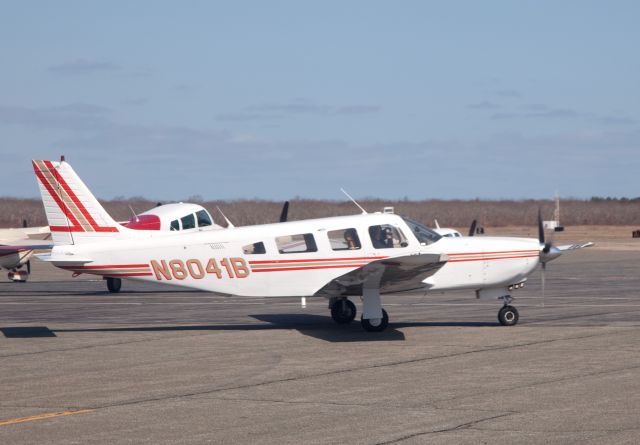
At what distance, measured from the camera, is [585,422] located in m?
10.4

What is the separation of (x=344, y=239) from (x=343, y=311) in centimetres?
193

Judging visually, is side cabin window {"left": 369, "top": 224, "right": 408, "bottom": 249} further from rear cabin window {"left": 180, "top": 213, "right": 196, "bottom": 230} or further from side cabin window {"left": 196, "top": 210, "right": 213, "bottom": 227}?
side cabin window {"left": 196, "top": 210, "right": 213, "bottom": 227}

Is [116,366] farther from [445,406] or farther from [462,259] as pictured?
[462,259]

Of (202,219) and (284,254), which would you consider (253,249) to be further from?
(202,219)

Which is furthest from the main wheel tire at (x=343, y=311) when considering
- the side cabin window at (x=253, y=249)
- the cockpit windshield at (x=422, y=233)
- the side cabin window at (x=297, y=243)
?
the side cabin window at (x=253, y=249)

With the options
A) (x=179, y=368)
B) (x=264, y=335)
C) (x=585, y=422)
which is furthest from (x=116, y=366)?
(x=585, y=422)

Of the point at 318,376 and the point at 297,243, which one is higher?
the point at 297,243

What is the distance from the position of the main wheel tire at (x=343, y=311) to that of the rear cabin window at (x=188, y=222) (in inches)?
477

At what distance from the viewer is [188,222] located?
32.1 m

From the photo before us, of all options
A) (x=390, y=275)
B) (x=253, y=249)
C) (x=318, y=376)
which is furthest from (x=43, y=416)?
(x=390, y=275)

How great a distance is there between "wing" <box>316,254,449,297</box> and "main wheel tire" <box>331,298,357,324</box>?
38.9 inches

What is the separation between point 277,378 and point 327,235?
19.6 feet

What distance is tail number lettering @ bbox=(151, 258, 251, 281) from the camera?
62.1 ft

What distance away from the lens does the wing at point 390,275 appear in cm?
1769
